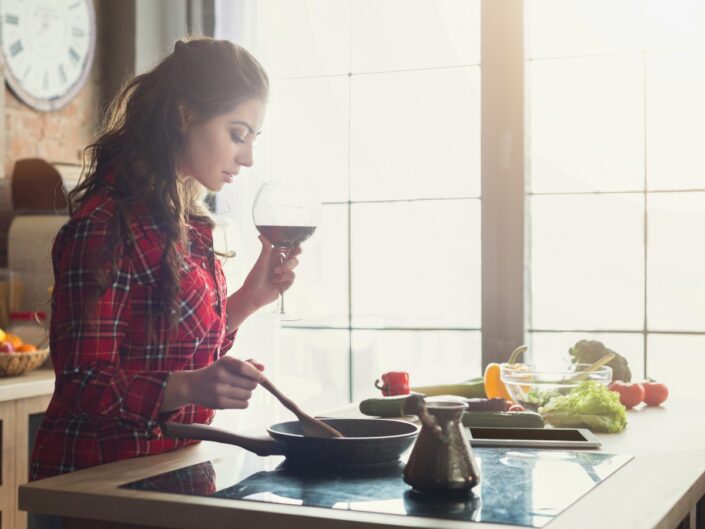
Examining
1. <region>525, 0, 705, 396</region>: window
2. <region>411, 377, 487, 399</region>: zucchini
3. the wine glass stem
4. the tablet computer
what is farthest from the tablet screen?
<region>525, 0, 705, 396</region>: window

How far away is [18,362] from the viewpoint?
10.6ft

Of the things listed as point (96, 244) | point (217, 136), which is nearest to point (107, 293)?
point (96, 244)

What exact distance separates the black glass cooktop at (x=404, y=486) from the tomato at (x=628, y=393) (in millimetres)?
778

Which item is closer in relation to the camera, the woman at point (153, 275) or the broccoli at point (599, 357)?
the woman at point (153, 275)

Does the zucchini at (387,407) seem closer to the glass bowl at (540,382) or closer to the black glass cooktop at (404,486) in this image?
the glass bowl at (540,382)

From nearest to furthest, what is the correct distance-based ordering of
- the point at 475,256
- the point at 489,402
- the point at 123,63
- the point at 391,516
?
1. the point at 391,516
2. the point at 489,402
3. the point at 475,256
4. the point at 123,63

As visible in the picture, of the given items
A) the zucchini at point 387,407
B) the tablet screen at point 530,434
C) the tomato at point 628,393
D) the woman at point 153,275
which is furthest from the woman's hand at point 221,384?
the tomato at point 628,393

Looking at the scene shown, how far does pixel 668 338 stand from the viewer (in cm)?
362

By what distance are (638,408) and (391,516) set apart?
145 cm

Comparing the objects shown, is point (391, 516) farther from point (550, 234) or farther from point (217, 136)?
point (550, 234)

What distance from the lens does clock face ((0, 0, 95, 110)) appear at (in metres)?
3.71

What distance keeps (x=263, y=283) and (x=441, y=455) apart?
2.66ft

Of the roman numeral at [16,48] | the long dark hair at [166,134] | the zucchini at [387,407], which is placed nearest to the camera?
the long dark hair at [166,134]

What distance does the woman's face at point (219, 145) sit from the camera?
6.24 ft
